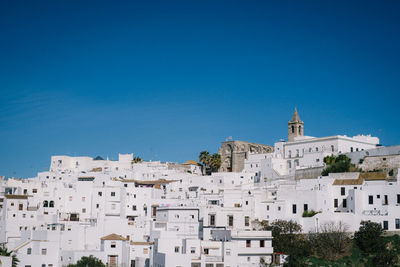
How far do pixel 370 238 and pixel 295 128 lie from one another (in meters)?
42.3

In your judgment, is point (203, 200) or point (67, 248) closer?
point (67, 248)

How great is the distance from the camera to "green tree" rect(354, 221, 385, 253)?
1900 inches

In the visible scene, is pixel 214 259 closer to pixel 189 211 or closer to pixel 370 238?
pixel 189 211

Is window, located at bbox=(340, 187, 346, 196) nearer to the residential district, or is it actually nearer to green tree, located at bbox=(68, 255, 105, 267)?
the residential district

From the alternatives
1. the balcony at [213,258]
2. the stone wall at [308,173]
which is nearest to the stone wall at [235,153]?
the stone wall at [308,173]

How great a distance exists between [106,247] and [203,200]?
13061 mm

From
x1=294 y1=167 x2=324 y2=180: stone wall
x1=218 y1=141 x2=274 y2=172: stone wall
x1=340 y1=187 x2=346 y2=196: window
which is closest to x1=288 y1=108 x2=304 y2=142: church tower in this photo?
x1=218 y1=141 x2=274 y2=172: stone wall

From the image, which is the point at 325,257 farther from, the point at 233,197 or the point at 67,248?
the point at 67,248

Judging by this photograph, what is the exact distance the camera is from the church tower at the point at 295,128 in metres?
89.5

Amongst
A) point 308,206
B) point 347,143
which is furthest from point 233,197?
point 347,143

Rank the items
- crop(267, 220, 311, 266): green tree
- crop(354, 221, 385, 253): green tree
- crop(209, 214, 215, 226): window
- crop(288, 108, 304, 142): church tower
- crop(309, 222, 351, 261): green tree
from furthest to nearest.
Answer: crop(288, 108, 304, 142): church tower, crop(209, 214, 215, 226): window, crop(309, 222, 351, 261): green tree, crop(267, 220, 311, 266): green tree, crop(354, 221, 385, 253): green tree

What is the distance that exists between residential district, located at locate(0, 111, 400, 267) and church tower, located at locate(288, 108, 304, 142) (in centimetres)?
1177

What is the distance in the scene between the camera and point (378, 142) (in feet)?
270

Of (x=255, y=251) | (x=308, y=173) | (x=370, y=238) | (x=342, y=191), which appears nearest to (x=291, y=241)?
(x=255, y=251)
